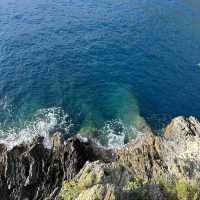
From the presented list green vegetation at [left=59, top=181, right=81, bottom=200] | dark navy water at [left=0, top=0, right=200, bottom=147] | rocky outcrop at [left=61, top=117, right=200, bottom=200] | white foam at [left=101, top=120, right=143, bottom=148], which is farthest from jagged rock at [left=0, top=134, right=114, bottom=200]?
dark navy water at [left=0, top=0, right=200, bottom=147]

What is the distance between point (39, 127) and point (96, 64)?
25.6m

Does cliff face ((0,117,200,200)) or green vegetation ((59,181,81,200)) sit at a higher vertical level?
green vegetation ((59,181,81,200))

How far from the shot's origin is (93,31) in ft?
328

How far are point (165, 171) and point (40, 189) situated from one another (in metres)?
17.7

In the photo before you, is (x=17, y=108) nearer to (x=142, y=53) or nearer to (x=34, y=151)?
(x=34, y=151)

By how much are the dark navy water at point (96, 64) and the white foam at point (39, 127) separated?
0.64 ft

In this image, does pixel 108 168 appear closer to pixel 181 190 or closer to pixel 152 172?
pixel 152 172

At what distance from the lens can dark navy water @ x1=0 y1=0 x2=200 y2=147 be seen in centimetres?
7288

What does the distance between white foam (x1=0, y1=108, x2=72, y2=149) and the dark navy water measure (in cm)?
20

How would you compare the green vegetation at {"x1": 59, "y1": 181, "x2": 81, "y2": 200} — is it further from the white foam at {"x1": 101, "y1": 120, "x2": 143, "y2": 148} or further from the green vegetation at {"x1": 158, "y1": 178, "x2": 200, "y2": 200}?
the white foam at {"x1": 101, "y1": 120, "x2": 143, "y2": 148}

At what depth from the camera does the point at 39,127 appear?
6862cm

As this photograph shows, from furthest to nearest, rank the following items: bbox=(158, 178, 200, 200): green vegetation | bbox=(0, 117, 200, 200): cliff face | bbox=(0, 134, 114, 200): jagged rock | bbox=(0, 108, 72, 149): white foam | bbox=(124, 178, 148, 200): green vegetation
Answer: bbox=(0, 108, 72, 149): white foam → bbox=(0, 134, 114, 200): jagged rock → bbox=(0, 117, 200, 200): cliff face → bbox=(124, 178, 148, 200): green vegetation → bbox=(158, 178, 200, 200): green vegetation

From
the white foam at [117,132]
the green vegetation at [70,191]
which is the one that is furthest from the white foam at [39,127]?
the green vegetation at [70,191]

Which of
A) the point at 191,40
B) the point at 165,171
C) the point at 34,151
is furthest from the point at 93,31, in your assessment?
the point at 165,171
